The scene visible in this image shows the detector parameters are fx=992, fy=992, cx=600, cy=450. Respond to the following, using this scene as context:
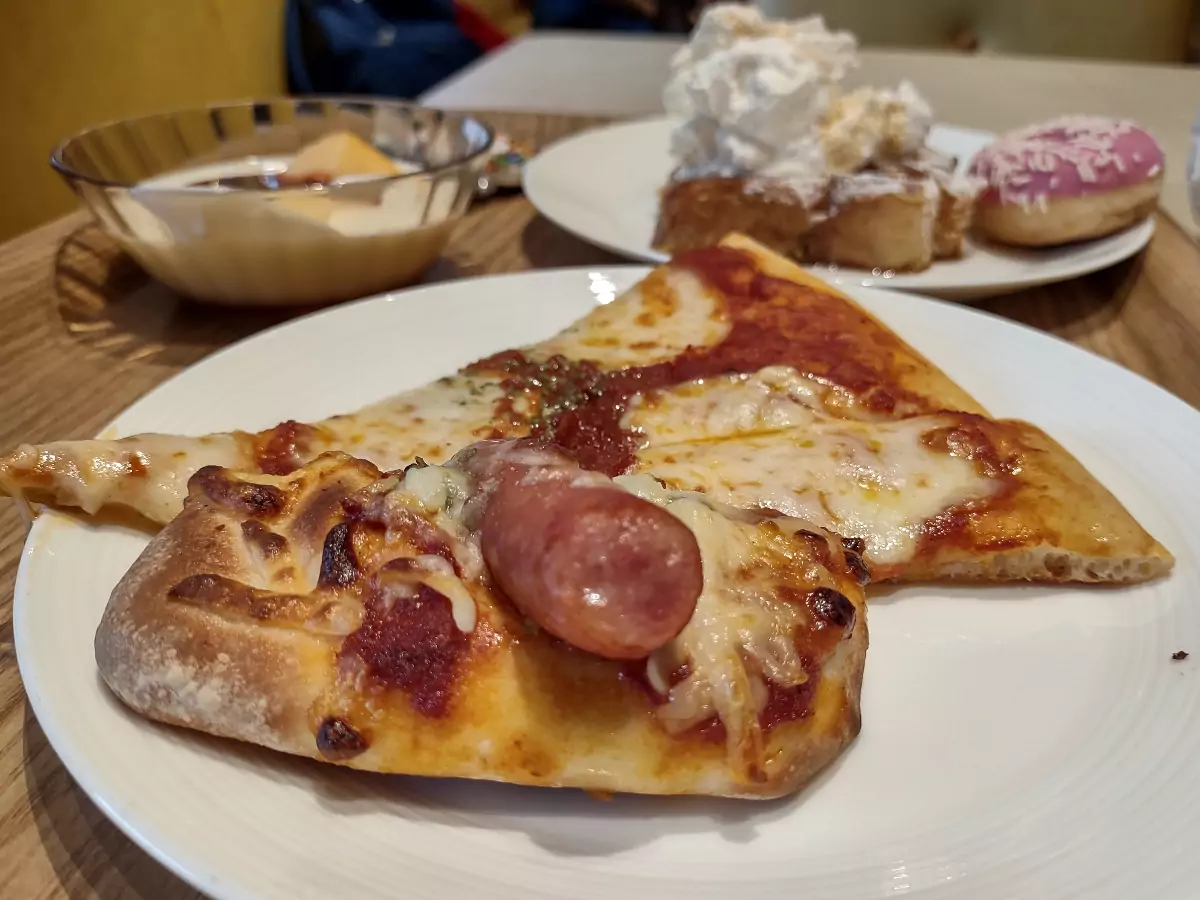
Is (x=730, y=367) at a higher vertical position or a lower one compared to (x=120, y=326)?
higher

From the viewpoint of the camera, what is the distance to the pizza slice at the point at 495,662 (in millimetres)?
867

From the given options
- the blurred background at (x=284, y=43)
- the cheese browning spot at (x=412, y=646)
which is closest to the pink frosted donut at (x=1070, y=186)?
the cheese browning spot at (x=412, y=646)

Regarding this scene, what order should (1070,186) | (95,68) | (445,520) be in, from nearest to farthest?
1. (445,520)
2. (1070,186)
3. (95,68)

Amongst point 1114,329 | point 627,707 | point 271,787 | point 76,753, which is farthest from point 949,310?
point 76,753

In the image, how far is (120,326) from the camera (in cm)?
198

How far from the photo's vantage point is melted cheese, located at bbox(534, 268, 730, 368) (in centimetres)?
158

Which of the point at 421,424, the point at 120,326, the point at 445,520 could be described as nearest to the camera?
the point at 445,520

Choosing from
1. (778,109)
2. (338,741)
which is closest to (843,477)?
(338,741)

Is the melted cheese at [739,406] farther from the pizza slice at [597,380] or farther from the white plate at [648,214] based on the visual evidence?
the white plate at [648,214]

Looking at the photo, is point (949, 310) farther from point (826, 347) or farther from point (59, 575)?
point (59, 575)

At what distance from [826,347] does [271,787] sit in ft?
3.44

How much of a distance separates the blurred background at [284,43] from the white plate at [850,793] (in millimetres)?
3637

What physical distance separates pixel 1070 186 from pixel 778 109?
26.4 inches

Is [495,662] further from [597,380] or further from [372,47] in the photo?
[372,47]
